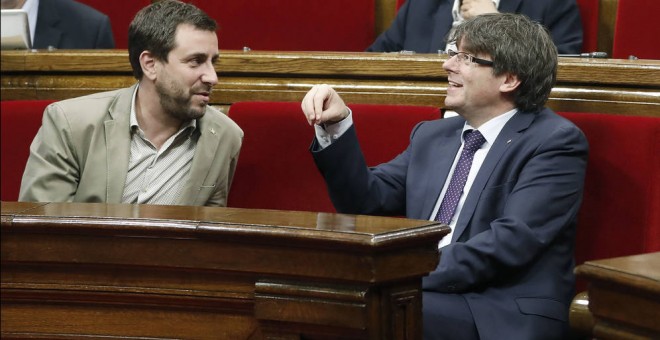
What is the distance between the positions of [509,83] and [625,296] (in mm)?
409

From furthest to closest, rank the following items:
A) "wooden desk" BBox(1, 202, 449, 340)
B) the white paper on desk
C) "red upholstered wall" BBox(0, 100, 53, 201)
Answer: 1. "red upholstered wall" BBox(0, 100, 53, 201)
2. "wooden desk" BBox(1, 202, 449, 340)
3. the white paper on desk

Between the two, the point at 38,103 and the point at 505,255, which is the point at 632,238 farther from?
the point at 38,103

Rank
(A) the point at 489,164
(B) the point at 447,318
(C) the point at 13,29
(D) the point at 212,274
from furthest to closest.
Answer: (A) the point at 489,164
(B) the point at 447,318
(D) the point at 212,274
(C) the point at 13,29

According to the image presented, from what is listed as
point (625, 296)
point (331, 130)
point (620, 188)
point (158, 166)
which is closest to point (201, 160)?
point (158, 166)

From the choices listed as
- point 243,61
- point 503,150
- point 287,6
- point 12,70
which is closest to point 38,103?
point 12,70

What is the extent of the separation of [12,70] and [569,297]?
0.76 m

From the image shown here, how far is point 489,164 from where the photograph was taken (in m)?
1.00

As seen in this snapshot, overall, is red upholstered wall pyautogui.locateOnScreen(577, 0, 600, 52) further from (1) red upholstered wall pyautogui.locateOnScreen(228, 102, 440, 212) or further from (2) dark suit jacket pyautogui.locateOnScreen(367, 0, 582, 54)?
(1) red upholstered wall pyautogui.locateOnScreen(228, 102, 440, 212)

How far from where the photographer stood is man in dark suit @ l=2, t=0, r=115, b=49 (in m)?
1.48

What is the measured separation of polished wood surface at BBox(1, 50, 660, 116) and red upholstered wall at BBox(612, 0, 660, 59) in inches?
8.5

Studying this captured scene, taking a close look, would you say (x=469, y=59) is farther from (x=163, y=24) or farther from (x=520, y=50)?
(x=163, y=24)

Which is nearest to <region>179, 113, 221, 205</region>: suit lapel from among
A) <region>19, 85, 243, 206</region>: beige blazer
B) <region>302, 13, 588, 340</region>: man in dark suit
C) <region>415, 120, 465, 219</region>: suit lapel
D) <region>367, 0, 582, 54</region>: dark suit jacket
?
<region>19, 85, 243, 206</region>: beige blazer

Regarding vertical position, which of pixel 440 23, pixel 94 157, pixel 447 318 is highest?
pixel 440 23

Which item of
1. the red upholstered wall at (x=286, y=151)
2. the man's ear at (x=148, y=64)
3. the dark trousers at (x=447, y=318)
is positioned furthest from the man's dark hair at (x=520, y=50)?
the man's ear at (x=148, y=64)
